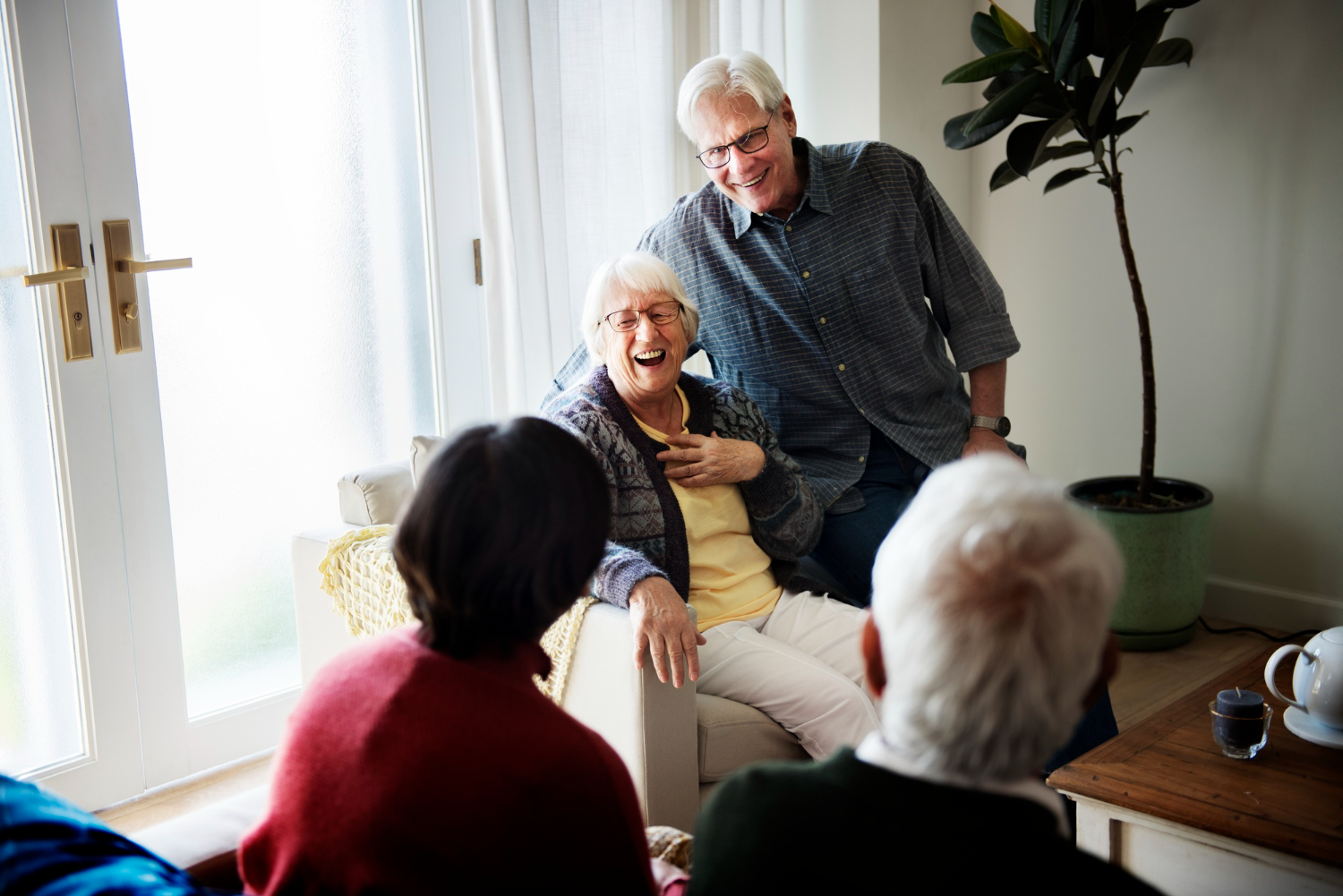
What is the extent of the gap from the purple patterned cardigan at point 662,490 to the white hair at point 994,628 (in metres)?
0.90

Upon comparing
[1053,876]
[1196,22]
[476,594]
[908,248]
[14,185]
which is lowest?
[1053,876]

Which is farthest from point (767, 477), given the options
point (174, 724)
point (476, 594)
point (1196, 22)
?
point (1196, 22)

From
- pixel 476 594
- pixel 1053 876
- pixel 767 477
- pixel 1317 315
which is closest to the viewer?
pixel 1053 876

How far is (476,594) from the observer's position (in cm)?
83

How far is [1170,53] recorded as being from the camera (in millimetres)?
2891

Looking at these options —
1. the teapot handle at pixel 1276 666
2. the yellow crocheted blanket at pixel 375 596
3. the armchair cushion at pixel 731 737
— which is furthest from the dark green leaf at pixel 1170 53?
the yellow crocheted blanket at pixel 375 596

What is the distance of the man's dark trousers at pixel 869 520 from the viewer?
2.18 metres

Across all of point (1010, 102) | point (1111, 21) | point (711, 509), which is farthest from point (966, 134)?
point (711, 509)

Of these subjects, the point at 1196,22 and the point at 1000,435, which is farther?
the point at 1196,22

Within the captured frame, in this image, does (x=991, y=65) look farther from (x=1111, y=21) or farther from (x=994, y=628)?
(x=994, y=628)

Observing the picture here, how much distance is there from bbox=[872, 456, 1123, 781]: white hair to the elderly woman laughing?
93 cm

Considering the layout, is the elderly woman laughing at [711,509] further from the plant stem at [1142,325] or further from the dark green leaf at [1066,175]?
the dark green leaf at [1066,175]

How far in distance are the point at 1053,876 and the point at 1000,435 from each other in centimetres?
171

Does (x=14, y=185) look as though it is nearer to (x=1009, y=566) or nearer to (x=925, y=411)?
(x=925, y=411)
